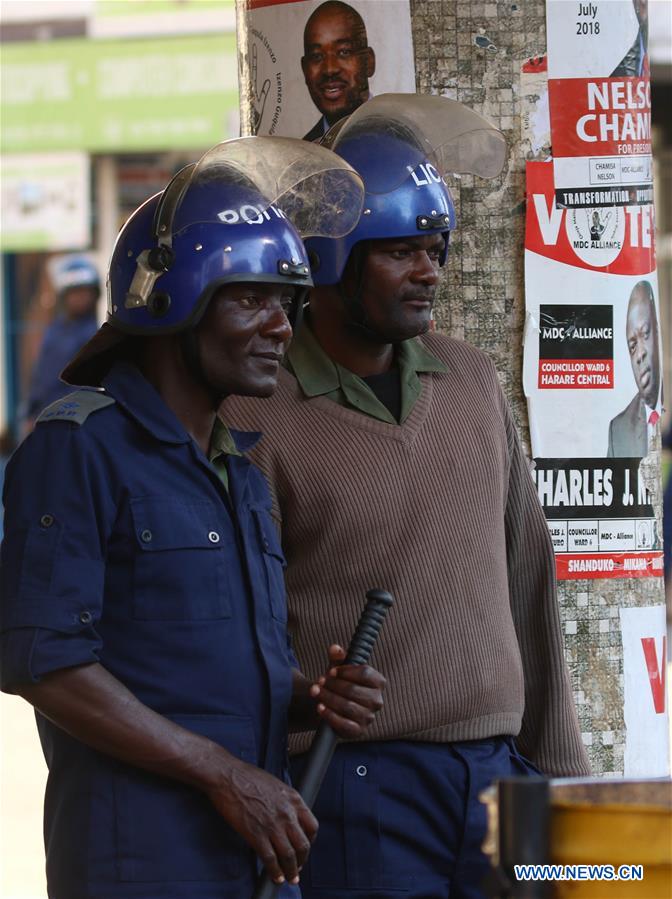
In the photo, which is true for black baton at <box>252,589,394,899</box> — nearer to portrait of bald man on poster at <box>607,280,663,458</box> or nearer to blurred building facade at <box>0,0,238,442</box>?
portrait of bald man on poster at <box>607,280,663,458</box>

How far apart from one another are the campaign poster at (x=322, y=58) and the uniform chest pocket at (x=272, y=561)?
3.78ft

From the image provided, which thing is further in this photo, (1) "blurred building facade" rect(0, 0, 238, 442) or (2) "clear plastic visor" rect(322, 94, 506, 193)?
(1) "blurred building facade" rect(0, 0, 238, 442)

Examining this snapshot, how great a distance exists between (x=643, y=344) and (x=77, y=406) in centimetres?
151

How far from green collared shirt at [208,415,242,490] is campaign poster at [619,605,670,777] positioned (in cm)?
119

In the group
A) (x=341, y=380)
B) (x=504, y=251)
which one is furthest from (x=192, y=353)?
(x=504, y=251)

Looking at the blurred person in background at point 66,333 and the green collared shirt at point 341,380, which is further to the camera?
the blurred person in background at point 66,333

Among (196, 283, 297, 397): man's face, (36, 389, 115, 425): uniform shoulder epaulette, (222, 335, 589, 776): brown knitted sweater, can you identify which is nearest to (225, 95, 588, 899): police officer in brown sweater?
(222, 335, 589, 776): brown knitted sweater

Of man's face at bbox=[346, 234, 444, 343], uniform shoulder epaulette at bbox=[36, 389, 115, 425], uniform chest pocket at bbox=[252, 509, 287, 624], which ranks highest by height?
man's face at bbox=[346, 234, 444, 343]

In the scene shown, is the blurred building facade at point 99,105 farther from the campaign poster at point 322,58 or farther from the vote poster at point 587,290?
the vote poster at point 587,290

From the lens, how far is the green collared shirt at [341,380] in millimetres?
3135

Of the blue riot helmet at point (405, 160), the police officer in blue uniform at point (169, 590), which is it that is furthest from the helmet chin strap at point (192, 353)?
the blue riot helmet at point (405, 160)

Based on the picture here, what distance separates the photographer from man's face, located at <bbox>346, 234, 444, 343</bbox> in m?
3.11

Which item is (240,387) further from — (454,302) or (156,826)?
(454,302)

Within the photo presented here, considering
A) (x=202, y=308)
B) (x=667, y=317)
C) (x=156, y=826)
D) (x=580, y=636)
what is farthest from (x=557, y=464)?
(x=667, y=317)
